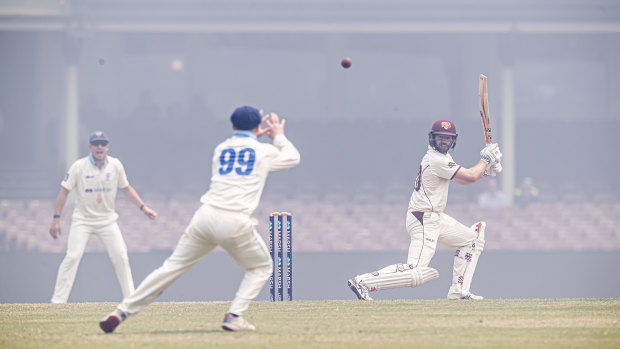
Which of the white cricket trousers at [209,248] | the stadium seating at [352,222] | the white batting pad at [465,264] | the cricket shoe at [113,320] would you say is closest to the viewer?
the white cricket trousers at [209,248]

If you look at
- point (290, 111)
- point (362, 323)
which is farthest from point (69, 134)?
point (362, 323)

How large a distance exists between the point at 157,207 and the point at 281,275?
773 inches

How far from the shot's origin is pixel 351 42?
→ 31.0m

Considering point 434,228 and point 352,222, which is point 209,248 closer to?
point 434,228

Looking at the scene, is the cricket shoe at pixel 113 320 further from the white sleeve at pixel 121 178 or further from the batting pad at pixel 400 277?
the white sleeve at pixel 121 178

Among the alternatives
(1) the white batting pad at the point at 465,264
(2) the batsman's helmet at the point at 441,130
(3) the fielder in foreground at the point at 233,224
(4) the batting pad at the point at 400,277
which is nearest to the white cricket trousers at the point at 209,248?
(3) the fielder in foreground at the point at 233,224

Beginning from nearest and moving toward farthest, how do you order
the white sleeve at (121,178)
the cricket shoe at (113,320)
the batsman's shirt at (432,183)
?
the cricket shoe at (113,320) → the batsman's shirt at (432,183) → the white sleeve at (121,178)

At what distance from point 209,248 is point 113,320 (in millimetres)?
819

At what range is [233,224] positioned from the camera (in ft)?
22.3

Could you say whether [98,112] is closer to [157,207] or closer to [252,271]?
[157,207]

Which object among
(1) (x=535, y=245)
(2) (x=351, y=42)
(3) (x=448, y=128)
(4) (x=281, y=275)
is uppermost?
(2) (x=351, y=42)

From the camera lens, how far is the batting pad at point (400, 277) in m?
9.33

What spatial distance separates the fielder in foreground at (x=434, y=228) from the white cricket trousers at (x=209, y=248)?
104 inches

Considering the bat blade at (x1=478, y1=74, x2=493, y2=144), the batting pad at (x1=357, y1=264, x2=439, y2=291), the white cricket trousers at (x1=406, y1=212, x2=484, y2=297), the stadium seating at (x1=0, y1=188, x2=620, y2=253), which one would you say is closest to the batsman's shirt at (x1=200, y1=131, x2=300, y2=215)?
the batting pad at (x1=357, y1=264, x2=439, y2=291)
